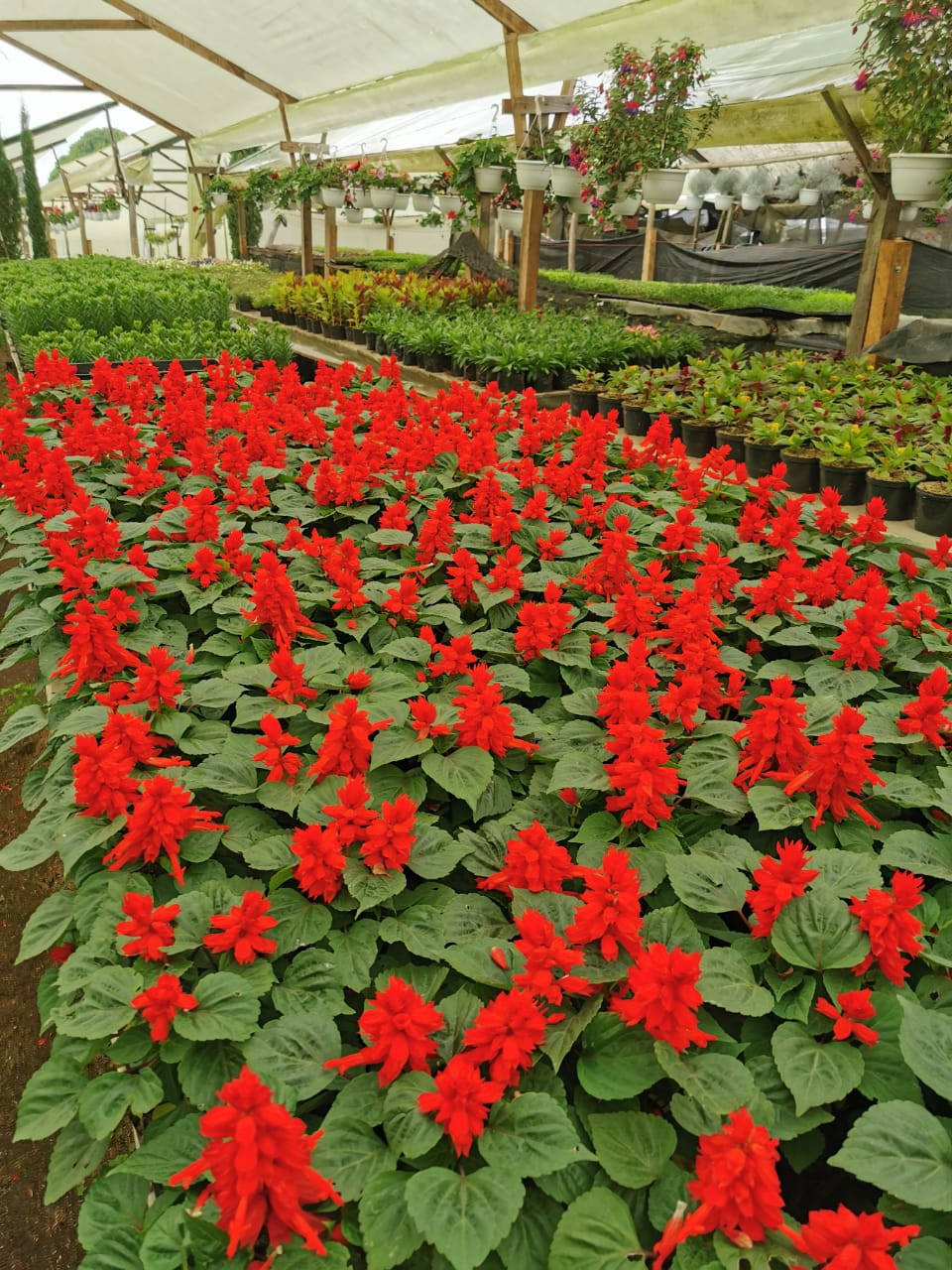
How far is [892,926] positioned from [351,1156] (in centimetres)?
82

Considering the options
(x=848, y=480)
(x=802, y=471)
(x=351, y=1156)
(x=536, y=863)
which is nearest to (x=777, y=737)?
(x=536, y=863)

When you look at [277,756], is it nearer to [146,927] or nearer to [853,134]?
[146,927]

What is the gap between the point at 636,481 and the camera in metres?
3.57

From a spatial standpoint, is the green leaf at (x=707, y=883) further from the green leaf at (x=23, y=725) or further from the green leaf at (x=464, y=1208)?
the green leaf at (x=23, y=725)

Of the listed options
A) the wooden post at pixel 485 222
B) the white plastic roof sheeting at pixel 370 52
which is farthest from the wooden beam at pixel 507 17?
the wooden post at pixel 485 222

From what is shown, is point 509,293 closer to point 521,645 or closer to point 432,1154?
point 521,645

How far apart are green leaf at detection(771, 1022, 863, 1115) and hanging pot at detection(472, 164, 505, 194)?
27.6 feet

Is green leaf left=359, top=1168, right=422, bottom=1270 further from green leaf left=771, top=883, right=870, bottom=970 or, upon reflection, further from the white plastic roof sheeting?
the white plastic roof sheeting

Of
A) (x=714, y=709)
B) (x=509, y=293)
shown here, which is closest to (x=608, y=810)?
(x=714, y=709)

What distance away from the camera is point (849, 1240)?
0.91 m

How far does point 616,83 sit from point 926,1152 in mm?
6596

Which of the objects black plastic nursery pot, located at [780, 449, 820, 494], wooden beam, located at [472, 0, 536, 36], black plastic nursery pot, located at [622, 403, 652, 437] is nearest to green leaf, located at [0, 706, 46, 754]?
black plastic nursery pot, located at [780, 449, 820, 494]

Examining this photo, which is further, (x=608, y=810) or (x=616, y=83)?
(x=616, y=83)

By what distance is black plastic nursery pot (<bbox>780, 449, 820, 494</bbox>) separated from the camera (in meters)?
4.49
